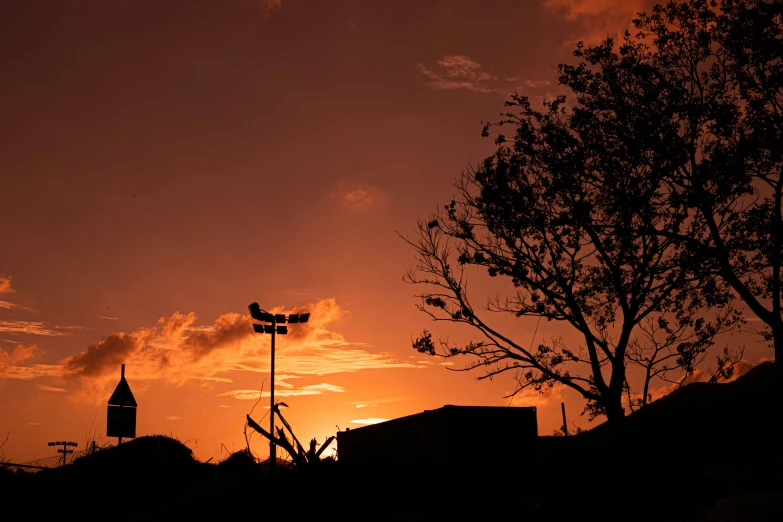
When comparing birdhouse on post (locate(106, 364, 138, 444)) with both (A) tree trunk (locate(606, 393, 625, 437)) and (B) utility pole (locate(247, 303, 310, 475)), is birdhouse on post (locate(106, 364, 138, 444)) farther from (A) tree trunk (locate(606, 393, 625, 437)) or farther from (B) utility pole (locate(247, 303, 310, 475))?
(A) tree trunk (locate(606, 393, 625, 437))

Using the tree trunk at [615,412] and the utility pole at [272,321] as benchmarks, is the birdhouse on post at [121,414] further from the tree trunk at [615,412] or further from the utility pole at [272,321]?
the tree trunk at [615,412]

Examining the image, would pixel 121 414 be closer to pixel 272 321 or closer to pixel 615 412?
pixel 272 321

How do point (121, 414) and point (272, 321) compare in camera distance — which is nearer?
point (121, 414)

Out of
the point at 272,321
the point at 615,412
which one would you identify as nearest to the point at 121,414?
the point at 272,321

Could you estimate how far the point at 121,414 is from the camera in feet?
58.1

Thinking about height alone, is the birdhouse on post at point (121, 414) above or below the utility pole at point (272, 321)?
below

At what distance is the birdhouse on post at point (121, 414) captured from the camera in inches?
690

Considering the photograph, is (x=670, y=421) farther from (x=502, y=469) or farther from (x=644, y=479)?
(x=502, y=469)

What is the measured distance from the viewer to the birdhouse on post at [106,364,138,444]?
17.5 meters

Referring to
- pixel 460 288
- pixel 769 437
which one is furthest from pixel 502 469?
pixel 769 437

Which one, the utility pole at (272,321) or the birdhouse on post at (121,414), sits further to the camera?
the utility pole at (272,321)

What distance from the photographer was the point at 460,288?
2566 centimetres

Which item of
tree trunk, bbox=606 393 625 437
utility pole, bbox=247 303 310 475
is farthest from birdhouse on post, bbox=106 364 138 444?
tree trunk, bbox=606 393 625 437

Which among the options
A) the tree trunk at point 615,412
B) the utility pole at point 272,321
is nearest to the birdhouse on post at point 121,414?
the utility pole at point 272,321
